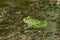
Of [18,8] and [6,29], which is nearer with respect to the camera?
[6,29]

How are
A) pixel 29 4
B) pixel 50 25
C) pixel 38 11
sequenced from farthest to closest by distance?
pixel 29 4, pixel 38 11, pixel 50 25

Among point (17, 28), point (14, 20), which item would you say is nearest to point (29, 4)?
point (14, 20)

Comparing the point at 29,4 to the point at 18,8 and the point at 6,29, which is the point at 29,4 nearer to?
the point at 18,8

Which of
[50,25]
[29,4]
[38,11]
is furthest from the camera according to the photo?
[29,4]

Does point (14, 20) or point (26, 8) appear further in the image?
point (26, 8)

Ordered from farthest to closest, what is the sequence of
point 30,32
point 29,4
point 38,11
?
point 29,4 < point 38,11 < point 30,32

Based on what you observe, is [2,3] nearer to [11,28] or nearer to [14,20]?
[14,20]


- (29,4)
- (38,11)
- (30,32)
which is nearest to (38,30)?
(30,32)

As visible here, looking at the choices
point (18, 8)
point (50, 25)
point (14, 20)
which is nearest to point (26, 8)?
point (18, 8)
